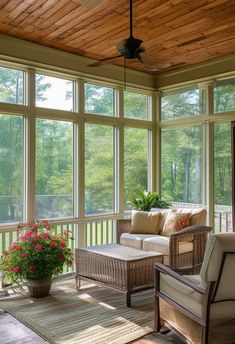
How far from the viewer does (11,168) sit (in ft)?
15.4

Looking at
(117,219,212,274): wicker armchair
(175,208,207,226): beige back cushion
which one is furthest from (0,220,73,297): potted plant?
(175,208,207,226): beige back cushion

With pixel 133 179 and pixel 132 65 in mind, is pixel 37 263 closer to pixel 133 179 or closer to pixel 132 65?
pixel 133 179

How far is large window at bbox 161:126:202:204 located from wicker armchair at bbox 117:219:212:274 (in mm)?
1275

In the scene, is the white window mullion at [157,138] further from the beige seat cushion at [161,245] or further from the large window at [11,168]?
the large window at [11,168]

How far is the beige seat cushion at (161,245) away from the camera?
14.6ft

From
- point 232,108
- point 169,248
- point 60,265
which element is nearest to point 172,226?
point 169,248

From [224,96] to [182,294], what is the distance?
372cm

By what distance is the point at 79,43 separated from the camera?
4.80m

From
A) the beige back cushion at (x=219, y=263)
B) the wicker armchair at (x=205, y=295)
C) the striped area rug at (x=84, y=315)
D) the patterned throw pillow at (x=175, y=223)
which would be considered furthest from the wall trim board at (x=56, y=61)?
→ the beige back cushion at (x=219, y=263)

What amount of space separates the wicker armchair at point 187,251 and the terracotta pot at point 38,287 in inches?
54.7

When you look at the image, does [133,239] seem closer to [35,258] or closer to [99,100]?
[35,258]

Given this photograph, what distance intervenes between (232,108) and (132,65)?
178 cm

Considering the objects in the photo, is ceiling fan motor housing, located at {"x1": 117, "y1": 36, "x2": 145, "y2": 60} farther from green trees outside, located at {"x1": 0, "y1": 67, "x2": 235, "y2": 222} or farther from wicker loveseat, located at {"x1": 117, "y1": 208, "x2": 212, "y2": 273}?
wicker loveseat, located at {"x1": 117, "y1": 208, "x2": 212, "y2": 273}

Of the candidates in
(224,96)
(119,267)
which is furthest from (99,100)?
(119,267)
